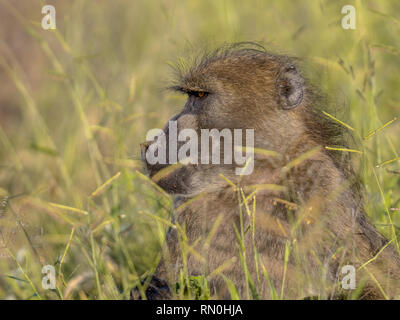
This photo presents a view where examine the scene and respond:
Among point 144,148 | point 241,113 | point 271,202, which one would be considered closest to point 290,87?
point 241,113

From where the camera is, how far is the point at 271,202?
2.83m

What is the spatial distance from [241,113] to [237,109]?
0.03m

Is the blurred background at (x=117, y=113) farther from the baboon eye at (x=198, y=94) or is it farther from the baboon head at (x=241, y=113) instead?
the baboon eye at (x=198, y=94)

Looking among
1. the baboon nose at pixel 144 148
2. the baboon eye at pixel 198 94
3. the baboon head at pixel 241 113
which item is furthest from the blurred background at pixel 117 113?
the baboon eye at pixel 198 94

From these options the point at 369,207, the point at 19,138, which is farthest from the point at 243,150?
the point at 19,138

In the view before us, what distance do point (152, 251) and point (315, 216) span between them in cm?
142

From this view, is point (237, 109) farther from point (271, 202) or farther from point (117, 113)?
point (117, 113)

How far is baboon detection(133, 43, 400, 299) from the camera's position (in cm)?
267

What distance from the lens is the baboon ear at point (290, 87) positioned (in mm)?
3035

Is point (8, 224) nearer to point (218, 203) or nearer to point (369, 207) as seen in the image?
point (218, 203)

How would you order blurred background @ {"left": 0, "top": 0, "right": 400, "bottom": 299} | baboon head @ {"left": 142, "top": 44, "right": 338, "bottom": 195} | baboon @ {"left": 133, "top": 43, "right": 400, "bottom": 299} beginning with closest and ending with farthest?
baboon @ {"left": 133, "top": 43, "right": 400, "bottom": 299}
baboon head @ {"left": 142, "top": 44, "right": 338, "bottom": 195}
blurred background @ {"left": 0, "top": 0, "right": 400, "bottom": 299}

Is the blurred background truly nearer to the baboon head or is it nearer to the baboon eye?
the baboon head

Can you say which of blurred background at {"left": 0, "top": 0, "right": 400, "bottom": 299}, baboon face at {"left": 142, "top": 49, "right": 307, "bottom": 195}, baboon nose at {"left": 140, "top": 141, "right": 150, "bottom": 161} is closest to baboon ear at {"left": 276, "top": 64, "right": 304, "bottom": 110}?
baboon face at {"left": 142, "top": 49, "right": 307, "bottom": 195}

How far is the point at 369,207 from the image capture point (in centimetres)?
338
